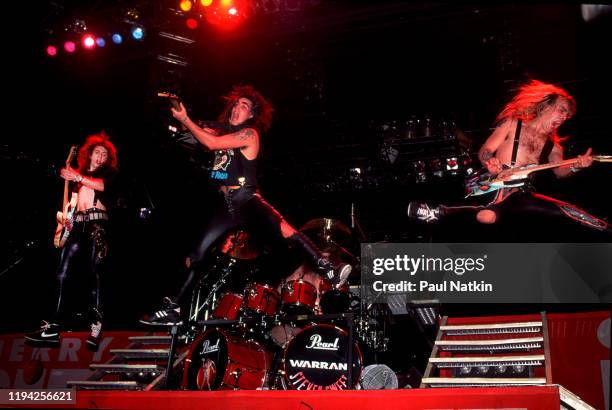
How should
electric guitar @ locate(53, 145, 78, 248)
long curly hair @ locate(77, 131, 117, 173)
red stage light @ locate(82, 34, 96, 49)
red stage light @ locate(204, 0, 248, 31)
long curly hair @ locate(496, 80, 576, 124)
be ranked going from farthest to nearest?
red stage light @ locate(82, 34, 96, 49) < long curly hair @ locate(77, 131, 117, 173) < red stage light @ locate(204, 0, 248, 31) < electric guitar @ locate(53, 145, 78, 248) < long curly hair @ locate(496, 80, 576, 124)

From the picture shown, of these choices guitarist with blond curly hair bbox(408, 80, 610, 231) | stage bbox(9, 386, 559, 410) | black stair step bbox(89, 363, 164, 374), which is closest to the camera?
stage bbox(9, 386, 559, 410)

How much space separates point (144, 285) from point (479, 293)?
175 inches

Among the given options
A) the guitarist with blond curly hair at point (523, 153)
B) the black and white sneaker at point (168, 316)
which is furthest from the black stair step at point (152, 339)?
the guitarist with blond curly hair at point (523, 153)

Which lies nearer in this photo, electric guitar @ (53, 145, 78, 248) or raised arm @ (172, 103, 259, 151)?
raised arm @ (172, 103, 259, 151)

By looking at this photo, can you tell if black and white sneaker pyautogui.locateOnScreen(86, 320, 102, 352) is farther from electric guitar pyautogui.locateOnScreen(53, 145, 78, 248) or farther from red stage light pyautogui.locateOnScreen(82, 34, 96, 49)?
red stage light pyautogui.locateOnScreen(82, 34, 96, 49)

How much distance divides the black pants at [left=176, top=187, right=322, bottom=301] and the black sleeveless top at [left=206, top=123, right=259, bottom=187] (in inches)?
4.0

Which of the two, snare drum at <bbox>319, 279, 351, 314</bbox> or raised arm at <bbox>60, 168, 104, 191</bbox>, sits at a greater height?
raised arm at <bbox>60, 168, 104, 191</bbox>

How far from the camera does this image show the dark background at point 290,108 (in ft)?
Answer: 21.5

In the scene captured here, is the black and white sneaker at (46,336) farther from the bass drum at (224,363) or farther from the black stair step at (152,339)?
the bass drum at (224,363)

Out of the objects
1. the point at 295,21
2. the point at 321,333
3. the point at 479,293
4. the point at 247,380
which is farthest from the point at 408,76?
the point at 247,380

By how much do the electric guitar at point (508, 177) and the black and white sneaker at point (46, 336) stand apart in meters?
4.84

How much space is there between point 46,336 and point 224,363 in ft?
7.34

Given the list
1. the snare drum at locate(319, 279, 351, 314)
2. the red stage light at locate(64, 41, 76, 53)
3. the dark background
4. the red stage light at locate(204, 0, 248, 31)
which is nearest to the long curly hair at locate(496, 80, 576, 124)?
the dark background

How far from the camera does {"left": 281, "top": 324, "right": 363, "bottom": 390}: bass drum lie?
17.0ft
